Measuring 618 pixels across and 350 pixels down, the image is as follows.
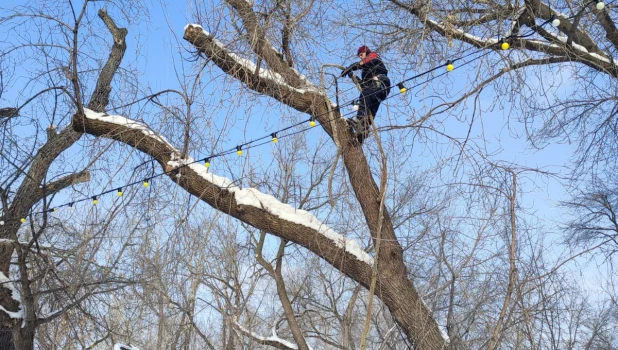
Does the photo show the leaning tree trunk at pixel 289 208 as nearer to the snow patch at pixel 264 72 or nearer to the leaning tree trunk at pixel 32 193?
the snow patch at pixel 264 72

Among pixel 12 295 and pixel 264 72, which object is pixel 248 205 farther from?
pixel 12 295

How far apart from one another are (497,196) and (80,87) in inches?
134

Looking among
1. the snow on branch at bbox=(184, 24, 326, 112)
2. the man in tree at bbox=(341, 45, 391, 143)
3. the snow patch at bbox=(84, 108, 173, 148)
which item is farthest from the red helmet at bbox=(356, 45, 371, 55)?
the snow patch at bbox=(84, 108, 173, 148)

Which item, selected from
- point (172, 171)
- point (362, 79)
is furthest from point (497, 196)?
point (172, 171)

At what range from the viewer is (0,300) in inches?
249

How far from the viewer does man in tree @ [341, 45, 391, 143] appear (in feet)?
13.6

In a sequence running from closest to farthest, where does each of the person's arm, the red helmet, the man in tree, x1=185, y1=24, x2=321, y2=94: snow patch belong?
x1=185, y1=24, x2=321, y2=94: snow patch, the man in tree, the person's arm, the red helmet

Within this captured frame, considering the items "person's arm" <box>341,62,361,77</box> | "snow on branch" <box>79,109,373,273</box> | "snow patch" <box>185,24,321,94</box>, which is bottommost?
"snow on branch" <box>79,109,373,273</box>

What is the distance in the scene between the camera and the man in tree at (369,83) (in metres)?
4.14

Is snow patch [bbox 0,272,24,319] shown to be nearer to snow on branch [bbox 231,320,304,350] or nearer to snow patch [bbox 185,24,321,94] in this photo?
snow on branch [bbox 231,320,304,350]

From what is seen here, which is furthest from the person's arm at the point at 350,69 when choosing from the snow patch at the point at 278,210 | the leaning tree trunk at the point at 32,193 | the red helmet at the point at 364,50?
the leaning tree trunk at the point at 32,193

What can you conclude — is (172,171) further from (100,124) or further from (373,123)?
(373,123)

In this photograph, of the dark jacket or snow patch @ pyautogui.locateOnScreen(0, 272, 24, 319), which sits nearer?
the dark jacket

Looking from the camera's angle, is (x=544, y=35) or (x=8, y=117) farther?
(x=8, y=117)
